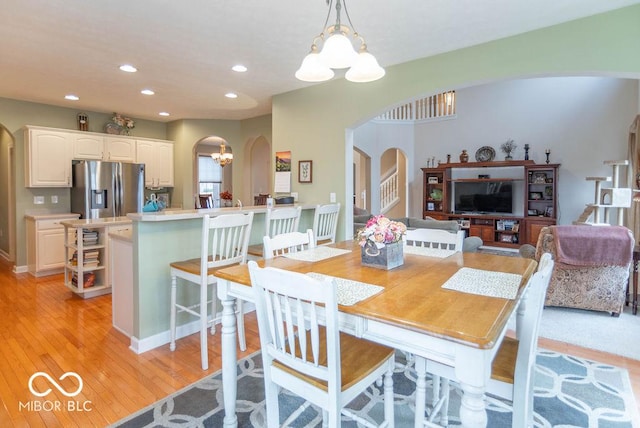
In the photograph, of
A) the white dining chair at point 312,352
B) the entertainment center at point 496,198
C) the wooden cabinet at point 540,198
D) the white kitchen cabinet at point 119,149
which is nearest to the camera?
the white dining chair at point 312,352

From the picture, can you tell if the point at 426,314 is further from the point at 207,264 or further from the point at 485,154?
the point at 485,154

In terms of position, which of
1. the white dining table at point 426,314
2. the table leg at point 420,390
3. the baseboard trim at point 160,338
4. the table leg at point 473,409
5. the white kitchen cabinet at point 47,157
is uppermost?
the white kitchen cabinet at point 47,157

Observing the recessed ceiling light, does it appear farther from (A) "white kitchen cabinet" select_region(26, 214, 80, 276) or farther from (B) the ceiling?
(A) "white kitchen cabinet" select_region(26, 214, 80, 276)

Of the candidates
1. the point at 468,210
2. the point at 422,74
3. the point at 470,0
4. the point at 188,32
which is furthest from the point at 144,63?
the point at 468,210

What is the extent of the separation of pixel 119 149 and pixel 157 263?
3.97 meters

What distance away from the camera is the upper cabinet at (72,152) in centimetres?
504

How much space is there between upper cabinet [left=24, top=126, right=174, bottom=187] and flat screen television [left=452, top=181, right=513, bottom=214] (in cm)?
632

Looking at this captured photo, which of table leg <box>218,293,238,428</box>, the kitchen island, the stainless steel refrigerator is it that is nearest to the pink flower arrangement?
table leg <box>218,293,238,428</box>

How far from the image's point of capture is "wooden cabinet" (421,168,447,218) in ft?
26.7

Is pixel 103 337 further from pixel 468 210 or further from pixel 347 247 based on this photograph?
pixel 468 210

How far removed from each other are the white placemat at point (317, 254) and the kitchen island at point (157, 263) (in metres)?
1.02

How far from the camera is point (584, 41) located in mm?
2691

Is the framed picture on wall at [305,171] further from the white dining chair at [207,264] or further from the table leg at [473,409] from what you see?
the table leg at [473,409]

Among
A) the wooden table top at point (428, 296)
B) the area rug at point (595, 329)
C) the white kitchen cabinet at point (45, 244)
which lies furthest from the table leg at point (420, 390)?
the white kitchen cabinet at point (45, 244)
